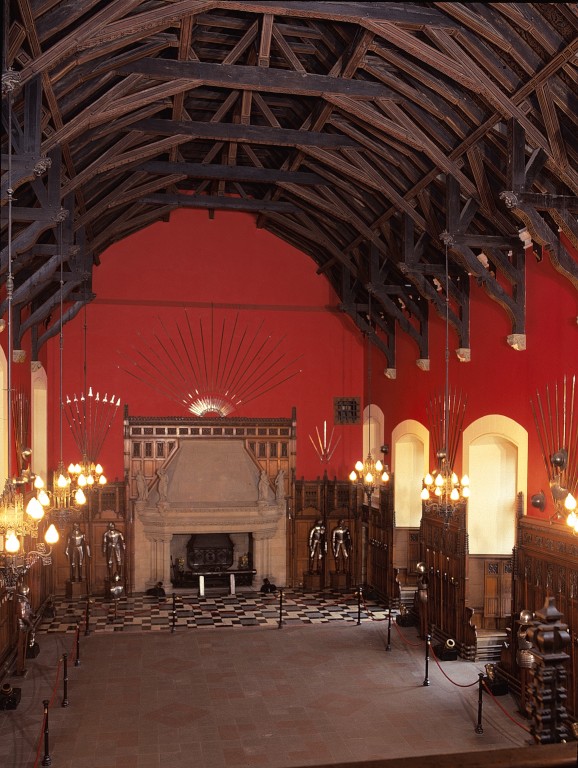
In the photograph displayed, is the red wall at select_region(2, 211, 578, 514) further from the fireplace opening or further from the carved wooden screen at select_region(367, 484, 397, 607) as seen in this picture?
the fireplace opening

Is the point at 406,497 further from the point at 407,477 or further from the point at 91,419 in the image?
the point at 91,419

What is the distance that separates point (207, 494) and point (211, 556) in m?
1.46

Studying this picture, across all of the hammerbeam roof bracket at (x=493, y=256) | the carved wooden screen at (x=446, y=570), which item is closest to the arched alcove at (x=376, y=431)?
the carved wooden screen at (x=446, y=570)

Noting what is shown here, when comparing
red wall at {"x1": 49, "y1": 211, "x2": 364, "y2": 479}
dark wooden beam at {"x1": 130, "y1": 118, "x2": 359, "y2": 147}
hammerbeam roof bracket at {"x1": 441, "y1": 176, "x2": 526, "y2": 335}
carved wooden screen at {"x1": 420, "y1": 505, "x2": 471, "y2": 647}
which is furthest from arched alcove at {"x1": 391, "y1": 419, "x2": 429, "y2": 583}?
dark wooden beam at {"x1": 130, "y1": 118, "x2": 359, "y2": 147}

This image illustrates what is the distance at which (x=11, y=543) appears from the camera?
21.0ft

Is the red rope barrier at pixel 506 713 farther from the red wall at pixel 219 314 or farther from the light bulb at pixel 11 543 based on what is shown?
the red wall at pixel 219 314

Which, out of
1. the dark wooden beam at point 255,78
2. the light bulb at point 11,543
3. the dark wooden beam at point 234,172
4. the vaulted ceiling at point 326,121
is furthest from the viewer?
the dark wooden beam at point 234,172

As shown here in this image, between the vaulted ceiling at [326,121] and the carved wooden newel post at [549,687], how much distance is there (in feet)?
14.8

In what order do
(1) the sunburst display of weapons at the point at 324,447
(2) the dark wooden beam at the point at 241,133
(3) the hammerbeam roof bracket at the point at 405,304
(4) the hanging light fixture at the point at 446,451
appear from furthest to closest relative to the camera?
1. (1) the sunburst display of weapons at the point at 324,447
2. (3) the hammerbeam roof bracket at the point at 405,304
3. (2) the dark wooden beam at the point at 241,133
4. (4) the hanging light fixture at the point at 446,451

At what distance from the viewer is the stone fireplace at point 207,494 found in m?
14.6

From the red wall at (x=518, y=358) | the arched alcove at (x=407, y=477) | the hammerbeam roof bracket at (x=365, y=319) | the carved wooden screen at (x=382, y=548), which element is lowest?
the carved wooden screen at (x=382, y=548)

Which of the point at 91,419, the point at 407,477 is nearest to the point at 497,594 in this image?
the point at 407,477

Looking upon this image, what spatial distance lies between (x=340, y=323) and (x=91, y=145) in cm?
800

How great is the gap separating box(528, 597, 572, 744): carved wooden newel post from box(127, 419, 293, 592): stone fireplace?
1204cm
